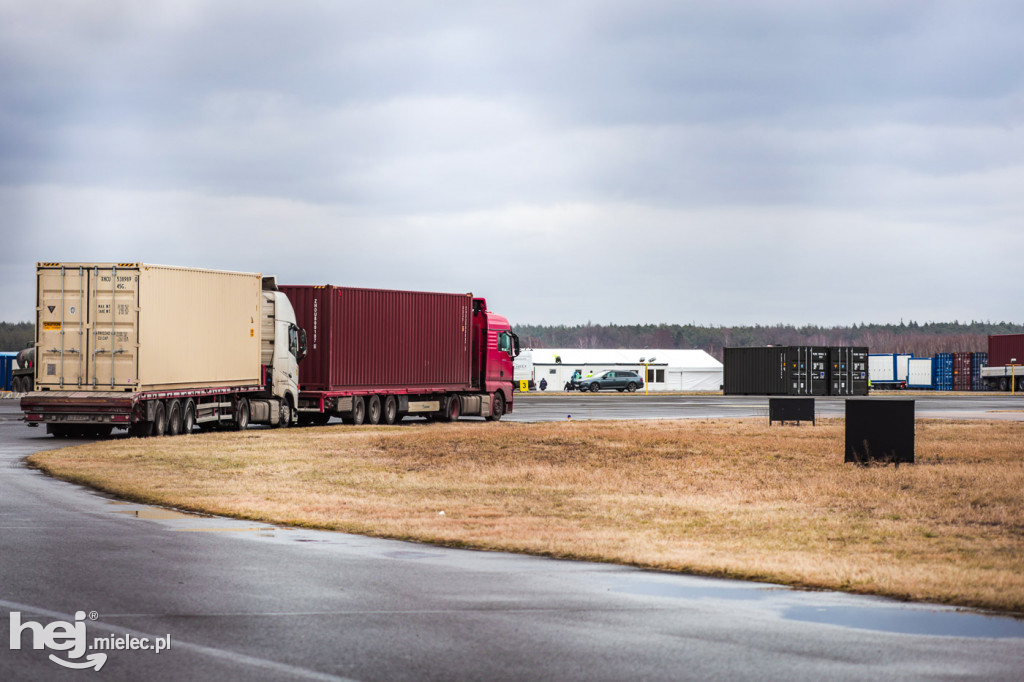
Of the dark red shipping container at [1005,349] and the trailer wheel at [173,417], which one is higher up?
the dark red shipping container at [1005,349]

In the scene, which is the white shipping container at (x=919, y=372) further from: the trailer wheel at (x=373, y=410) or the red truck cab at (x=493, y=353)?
the trailer wheel at (x=373, y=410)

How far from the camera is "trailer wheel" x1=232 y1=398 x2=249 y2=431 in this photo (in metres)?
31.1

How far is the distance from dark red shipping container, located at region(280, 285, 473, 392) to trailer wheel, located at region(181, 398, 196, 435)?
4.66m

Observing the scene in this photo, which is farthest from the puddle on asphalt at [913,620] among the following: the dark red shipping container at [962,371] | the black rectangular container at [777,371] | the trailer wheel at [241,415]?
the dark red shipping container at [962,371]

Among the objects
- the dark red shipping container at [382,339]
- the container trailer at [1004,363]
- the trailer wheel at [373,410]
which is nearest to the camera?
the dark red shipping container at [382,339]

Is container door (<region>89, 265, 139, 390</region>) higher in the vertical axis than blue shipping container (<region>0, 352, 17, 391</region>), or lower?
higher

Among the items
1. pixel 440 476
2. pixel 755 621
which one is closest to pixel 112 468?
pixel 440 476

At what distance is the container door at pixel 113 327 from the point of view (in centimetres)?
2652

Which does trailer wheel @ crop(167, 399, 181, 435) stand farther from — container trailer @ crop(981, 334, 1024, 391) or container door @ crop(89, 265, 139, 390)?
container trailer @ crop(981, 334, 1024, 391)

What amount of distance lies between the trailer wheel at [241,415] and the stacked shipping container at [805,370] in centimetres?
5238

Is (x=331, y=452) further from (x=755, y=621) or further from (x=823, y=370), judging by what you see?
(x=823, y=370)

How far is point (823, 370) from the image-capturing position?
7781cm

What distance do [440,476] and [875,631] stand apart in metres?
12.3

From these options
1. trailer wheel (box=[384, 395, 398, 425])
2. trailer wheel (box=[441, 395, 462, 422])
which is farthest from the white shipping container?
trailer wheel (box=[384, 395, 398, 425])
